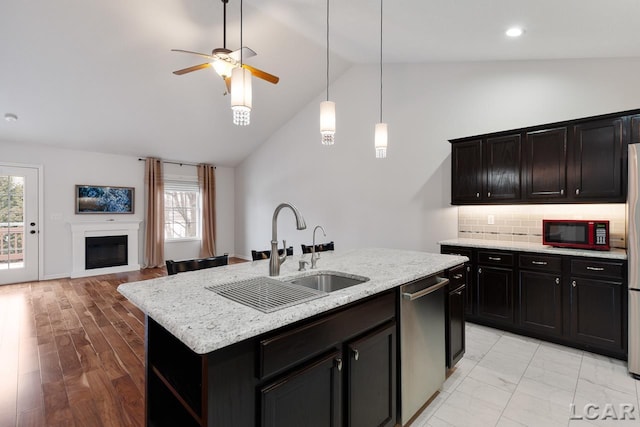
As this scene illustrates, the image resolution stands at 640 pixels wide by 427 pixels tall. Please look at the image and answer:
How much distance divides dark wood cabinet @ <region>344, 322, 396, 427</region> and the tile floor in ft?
1.39

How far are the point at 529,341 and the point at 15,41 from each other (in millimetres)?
6316

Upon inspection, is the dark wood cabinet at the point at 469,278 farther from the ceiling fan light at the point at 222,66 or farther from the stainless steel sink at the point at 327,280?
the ceiling fan light at the point at 222,66

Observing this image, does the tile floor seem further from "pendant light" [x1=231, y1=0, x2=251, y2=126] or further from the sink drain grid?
"pendant light" [x1=231, y1=0, x2=251, y2=126]

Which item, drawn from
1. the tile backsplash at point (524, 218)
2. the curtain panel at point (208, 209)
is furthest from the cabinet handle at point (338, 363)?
the curtain panel at point (208, 209)

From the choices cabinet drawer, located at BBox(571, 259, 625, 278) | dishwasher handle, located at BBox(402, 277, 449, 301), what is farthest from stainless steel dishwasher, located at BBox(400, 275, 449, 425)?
cabinet drawer, located at BBox(571, 259, 625, 278)

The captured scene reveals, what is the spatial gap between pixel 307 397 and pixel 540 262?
276 centimetres

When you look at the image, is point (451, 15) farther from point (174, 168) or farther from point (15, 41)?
point (174, 168)

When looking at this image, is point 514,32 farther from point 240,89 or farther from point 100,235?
point 100,235

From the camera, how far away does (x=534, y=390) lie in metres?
2.20

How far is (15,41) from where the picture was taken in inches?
132

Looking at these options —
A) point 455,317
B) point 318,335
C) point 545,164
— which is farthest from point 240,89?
point 545,164

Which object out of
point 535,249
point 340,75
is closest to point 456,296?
point 535,249

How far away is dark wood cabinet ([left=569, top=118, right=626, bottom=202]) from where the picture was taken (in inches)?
105

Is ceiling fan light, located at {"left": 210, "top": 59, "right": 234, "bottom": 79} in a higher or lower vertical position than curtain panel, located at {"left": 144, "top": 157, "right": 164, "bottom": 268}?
higher
